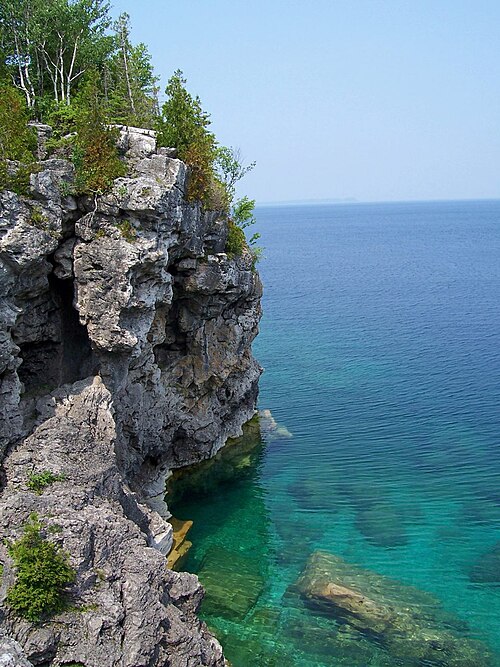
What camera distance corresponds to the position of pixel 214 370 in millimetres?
37219

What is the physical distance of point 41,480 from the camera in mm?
21547

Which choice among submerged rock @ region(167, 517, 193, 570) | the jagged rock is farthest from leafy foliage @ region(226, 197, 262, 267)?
the jagged rock

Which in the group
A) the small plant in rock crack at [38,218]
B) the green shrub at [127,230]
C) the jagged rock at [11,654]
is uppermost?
the small plant in rock crack at [38,218]

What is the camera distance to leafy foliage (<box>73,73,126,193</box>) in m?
25.0

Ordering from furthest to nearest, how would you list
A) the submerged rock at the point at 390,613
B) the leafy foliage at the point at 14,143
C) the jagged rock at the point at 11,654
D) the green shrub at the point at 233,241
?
the green shrub at the point at 233,241 < the submerged rock at the point at 390,613 < the leafy foliage at the point at 14,143 < the jagged rock at the point at 11,654

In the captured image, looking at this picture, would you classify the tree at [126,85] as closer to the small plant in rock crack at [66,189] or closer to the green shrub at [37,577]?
the small plant in rock crack at [66,189]

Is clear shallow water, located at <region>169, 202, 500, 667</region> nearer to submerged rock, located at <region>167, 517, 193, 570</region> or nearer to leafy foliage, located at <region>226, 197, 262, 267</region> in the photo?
submerged rock, located at <region>167, 517, 193, 570</region>

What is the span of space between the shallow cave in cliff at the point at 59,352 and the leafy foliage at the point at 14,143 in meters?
5.02

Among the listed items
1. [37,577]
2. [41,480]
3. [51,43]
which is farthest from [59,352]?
[51,43]

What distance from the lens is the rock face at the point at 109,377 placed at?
19.2m

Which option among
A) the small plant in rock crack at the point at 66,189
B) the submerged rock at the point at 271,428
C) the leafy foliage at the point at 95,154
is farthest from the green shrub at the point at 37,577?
the submerged rock at the point at 271,428

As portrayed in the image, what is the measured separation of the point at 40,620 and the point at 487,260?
111006 millimetres

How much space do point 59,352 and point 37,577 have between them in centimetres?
1215

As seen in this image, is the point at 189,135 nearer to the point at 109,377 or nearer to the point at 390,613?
the point at 109,377
